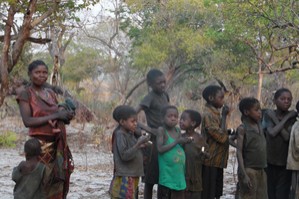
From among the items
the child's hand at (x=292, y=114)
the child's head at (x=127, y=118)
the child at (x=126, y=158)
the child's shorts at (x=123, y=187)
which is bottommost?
the child's shorts at (x=123, y=187)

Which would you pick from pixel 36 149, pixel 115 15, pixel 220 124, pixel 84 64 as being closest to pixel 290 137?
pixel 220 124

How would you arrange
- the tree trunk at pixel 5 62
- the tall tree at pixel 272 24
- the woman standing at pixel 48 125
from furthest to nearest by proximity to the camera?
1. the tree trunk at pixel 5 62
2. the tall tree at pixel 272 24
3. the woman standing at pixel 48 125

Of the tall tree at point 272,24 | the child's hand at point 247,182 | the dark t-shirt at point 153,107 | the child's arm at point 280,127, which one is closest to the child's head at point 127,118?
the dark t-shirt at point 153,107

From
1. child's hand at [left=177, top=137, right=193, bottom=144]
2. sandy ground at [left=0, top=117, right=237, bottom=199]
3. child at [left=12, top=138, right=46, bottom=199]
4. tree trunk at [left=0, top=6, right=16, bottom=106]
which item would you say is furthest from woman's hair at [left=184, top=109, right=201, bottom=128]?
tree trunk at [left=0, top=6, right=16, bottom=106]

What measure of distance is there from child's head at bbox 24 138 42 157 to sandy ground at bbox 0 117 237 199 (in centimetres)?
260

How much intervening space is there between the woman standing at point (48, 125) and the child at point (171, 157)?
1019 mm

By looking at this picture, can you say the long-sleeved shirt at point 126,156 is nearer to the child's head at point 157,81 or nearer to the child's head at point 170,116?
the child's head at point 170,116

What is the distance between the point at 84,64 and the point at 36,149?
29.2 m

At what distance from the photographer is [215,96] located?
506 cm

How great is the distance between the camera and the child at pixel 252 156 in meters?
4.73

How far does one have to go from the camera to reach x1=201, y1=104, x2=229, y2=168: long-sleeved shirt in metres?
4.99

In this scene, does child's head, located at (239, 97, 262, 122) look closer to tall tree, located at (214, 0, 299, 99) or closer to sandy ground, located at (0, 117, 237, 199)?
tall tree, located at (214, 0, 299, 99)

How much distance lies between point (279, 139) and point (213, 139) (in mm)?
676

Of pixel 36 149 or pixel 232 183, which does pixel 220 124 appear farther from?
pixel 232 183
